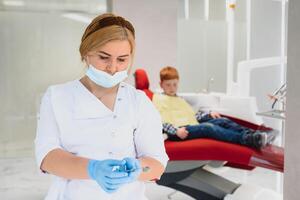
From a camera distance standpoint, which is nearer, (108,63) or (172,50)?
(108,63)

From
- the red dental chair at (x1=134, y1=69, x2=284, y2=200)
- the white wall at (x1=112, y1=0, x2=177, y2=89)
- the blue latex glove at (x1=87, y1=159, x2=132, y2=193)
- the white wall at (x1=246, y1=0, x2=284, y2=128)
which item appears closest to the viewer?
the blue latex glove at (x1=87, y1=159, x2=132, y2=193)

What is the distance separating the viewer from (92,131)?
0.94 meters

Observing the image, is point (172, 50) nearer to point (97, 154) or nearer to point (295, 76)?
point (295, 76)

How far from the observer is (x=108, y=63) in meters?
0.96

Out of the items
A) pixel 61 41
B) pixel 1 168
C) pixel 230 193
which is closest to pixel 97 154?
pixel 230 193

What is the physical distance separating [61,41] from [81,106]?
3.27 m

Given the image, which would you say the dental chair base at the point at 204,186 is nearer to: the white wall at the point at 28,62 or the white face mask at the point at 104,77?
the white face mask at the point at 104,77

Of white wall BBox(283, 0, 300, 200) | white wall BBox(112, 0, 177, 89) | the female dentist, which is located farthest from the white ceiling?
the female dentist

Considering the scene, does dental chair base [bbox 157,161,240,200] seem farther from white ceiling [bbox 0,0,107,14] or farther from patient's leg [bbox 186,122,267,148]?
white ceiling [bbox 0,0,107,14]

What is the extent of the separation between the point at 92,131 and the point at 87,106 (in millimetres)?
62

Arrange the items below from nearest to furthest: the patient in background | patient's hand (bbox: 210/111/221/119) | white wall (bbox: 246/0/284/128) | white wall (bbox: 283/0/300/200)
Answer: white wall (bbox: 283/0/300/200)
the patient in background
patient's hand (bbox: 210/111/221/119)
white wall (bbox: 246/0/284/128)

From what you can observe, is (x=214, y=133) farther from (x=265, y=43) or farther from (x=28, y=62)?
(x=28, y=62)

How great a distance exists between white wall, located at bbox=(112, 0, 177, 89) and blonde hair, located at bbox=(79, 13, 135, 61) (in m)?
3.29

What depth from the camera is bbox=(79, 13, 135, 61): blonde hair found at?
3.01 ft
